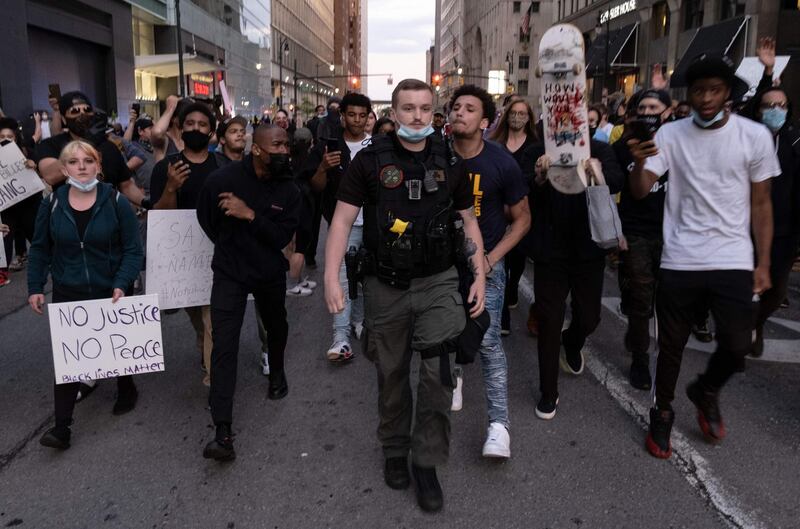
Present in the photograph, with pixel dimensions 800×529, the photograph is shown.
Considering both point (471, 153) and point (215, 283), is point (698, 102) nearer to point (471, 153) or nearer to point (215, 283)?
point (471, 153)

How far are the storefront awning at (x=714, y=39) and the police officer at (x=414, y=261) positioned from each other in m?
23.2

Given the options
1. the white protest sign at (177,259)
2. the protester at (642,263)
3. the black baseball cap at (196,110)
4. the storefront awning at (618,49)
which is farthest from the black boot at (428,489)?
the storefront awning at (618,49)

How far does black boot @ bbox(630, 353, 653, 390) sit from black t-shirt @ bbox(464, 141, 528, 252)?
1710 mm

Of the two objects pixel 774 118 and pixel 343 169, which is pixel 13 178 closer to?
pixel 343 169

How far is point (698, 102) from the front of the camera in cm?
350

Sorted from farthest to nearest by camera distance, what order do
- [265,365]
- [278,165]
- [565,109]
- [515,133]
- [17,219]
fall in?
[17,219] < [515,133] < [265,365] < [565,109] < [278,165]

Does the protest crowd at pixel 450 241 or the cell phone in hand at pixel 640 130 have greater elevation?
the cell phone in hand at pixel 640 130

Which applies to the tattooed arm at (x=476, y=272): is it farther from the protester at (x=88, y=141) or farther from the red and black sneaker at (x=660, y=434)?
the protester at (x=88, y=141)

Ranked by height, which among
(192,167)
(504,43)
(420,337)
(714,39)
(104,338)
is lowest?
(104,338)

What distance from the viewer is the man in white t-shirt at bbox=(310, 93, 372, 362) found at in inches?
216

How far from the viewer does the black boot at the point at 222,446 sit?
3625 mm

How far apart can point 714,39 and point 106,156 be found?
28312 millimetres

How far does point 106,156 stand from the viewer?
4.80m

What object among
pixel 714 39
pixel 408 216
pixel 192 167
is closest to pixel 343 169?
pixel 192 167
